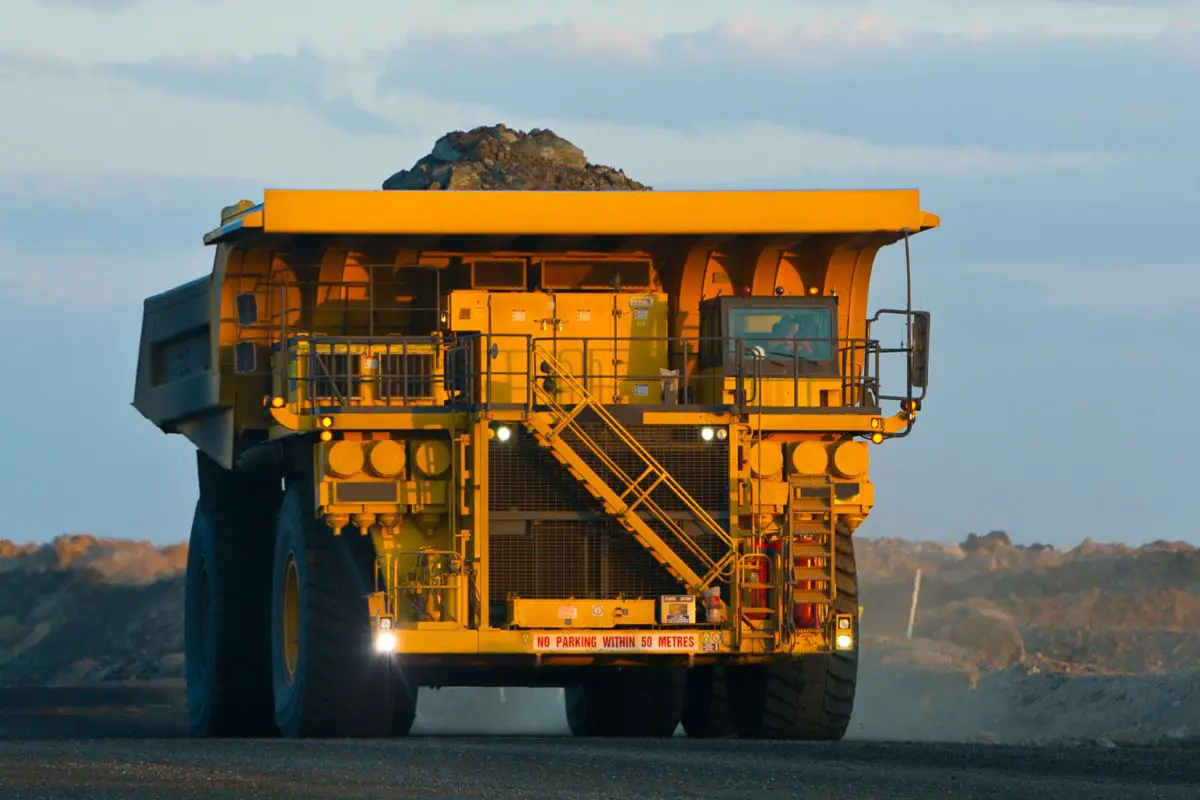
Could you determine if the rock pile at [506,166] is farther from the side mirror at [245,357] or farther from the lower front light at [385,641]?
the lower front light at [385,641]

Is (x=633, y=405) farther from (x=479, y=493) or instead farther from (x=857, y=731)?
(x=857, y=731)

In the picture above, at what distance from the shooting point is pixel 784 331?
67.7ft

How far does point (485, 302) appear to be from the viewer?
68.7ft

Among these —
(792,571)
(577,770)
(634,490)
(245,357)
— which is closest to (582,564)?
(634,490)

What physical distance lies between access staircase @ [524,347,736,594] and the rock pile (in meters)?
4.65

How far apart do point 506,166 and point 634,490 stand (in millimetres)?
5783

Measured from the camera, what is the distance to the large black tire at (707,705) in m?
22.5

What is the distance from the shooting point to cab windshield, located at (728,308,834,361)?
67.3 ft

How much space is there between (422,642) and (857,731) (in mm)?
12198

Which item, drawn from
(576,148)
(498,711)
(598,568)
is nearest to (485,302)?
(598,568)

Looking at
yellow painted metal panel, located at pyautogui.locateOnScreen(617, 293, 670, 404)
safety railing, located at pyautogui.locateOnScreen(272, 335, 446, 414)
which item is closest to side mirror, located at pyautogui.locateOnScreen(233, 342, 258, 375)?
safety railing, located at pyautogui.locateOnScreen(272, 335, 446, 414)

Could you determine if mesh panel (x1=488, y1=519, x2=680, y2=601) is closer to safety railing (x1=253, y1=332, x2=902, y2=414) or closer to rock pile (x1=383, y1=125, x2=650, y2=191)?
safety railing (x1=253, y1=332, x2=902, y2=414)

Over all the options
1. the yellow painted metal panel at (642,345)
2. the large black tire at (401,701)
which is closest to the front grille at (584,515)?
the yellow painted metal panel at (642,345)

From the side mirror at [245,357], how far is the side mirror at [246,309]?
0.51 m
